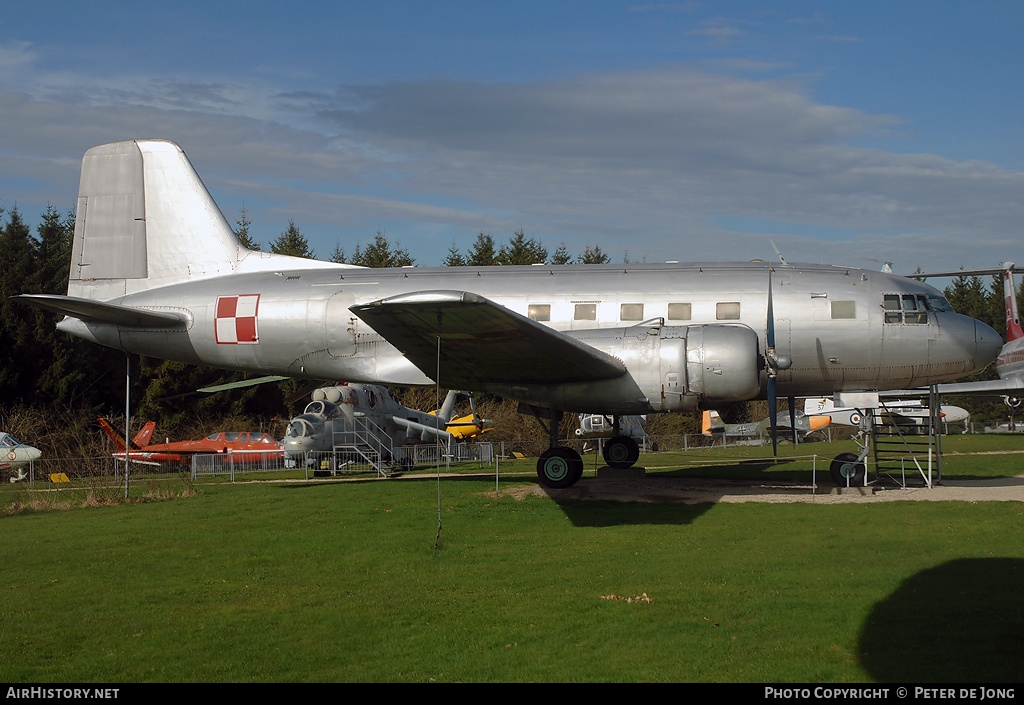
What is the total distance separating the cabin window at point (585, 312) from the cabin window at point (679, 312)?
147cm

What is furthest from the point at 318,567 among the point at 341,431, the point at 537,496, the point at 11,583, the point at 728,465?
the point at 341,431

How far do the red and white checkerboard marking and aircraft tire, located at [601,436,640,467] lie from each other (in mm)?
8157

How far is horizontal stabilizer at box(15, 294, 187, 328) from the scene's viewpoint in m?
15.6

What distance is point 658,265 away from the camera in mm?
16641

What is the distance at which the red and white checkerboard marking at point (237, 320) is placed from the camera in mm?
16906

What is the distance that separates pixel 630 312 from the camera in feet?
51.5

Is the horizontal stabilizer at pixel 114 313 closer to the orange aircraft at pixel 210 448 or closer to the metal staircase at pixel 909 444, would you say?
the orange aircraft at pixel 210 448

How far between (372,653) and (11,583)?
5.58m

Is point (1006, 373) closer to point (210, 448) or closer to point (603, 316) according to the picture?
point (603, 316)

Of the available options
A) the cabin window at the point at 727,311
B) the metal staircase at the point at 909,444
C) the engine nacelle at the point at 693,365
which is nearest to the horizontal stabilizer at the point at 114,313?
the engine nacelle at the point at 693,365

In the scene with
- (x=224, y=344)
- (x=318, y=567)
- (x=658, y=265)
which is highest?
(x=658, y=265)

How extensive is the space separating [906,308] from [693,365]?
4.88 metres

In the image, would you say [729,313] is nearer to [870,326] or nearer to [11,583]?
[870,326]

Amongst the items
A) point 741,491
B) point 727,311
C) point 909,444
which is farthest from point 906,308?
point 741,491
